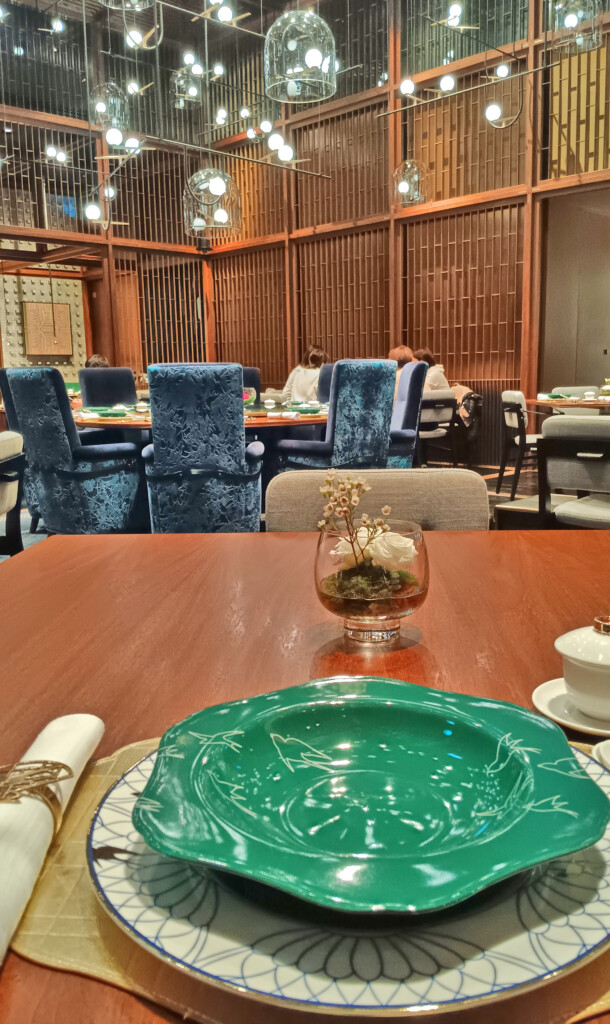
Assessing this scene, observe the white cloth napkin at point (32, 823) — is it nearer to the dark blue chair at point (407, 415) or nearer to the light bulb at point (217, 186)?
the dark blue chair at point (407, 415)

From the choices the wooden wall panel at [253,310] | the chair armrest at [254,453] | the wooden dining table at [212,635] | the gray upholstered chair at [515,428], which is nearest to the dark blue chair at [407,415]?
the gray upholstered chair at [515,428]

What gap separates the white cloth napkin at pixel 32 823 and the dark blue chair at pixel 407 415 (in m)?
4.82

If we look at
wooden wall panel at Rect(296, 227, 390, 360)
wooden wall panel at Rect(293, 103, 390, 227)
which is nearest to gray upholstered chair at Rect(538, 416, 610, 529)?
wooden wall panel at Rect(296, 227, 390, 360)

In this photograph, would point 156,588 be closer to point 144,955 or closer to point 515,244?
point 144,955

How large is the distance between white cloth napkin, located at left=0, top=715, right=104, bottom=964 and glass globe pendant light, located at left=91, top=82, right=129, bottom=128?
6552 millimetres

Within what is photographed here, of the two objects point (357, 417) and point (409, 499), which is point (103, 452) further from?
point (409, 499)

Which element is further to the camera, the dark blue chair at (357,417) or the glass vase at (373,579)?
the dark blue chair at (357,417)

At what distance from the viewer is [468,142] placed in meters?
8.13

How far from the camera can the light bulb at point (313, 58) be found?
148 inches

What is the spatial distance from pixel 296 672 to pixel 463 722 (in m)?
0.26

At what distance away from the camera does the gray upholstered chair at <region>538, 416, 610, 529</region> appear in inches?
116

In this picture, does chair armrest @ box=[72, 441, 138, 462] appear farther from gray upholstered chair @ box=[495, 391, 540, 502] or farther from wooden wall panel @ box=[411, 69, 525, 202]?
wooden wall panel @ box=[411, 69, 525, 202]

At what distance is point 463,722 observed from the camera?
0.54m

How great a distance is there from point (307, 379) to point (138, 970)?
291 inches
